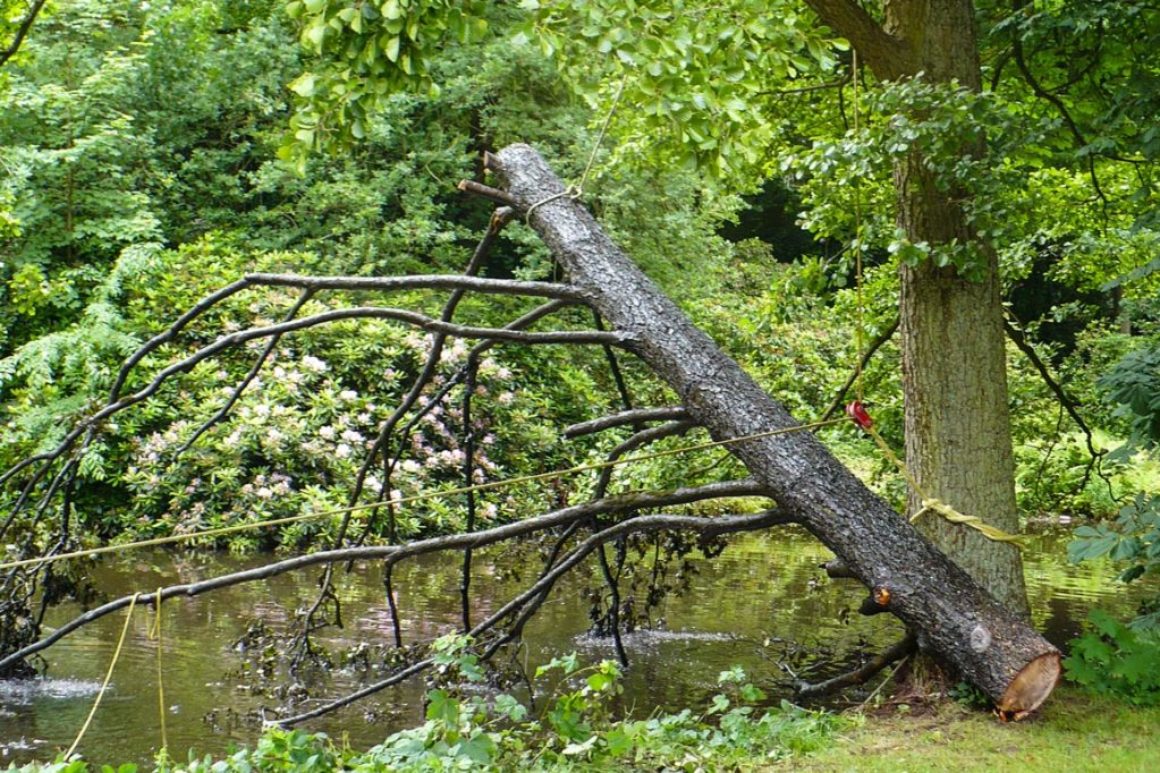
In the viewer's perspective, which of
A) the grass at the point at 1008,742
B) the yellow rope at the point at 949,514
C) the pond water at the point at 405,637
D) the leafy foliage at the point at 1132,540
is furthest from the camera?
the pond water at the point at 405,637

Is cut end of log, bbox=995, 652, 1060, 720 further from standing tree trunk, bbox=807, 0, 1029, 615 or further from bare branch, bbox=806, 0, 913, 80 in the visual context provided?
bare branch, bbox=806, 0, 913, 80

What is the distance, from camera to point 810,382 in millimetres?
15695

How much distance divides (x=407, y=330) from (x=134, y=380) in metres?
2.85

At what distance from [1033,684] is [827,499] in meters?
1.04

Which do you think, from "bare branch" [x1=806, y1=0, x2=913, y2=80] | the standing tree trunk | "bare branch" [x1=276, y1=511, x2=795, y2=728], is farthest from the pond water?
"bare branch" [x1=806, y1=0, x2=913, y2=80]

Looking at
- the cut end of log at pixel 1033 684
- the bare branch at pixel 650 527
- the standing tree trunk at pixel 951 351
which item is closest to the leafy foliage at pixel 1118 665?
the standing tree trunk at pixel 951 351

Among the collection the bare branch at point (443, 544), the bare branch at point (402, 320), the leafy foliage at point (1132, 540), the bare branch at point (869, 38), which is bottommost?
the leafy foliage at point (1132, 540)

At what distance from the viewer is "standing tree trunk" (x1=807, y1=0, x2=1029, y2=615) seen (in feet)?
18.3

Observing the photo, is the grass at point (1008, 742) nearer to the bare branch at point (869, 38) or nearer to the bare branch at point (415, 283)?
the bare branch at point (415, 283)

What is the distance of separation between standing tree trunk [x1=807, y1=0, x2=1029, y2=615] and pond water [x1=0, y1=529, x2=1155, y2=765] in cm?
126

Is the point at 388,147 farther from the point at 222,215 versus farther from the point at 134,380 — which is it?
the point at 134,380

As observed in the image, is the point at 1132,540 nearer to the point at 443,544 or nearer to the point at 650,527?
the point at 650,527

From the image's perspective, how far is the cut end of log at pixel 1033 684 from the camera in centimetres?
474

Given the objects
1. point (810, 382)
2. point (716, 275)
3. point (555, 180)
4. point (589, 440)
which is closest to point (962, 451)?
point (555, 180)
